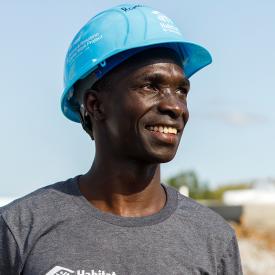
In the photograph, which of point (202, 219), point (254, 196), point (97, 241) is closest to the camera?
point (97, 241)

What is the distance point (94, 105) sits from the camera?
4555 millimetres

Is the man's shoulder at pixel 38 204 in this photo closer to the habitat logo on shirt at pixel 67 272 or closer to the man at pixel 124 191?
the man at pixel 124 191

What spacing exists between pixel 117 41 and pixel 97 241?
93cm

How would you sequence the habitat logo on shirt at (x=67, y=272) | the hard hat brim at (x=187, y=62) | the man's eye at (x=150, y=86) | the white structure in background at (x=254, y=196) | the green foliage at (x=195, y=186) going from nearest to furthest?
the habitat logo on shirt at (x=67, y=272) → the man's eye at (x=150, y=86) → the hard hat brim at (x=187, y=62) → the white structure in background at (x=254, y=196) → the green foliage at (x=195, y=186)

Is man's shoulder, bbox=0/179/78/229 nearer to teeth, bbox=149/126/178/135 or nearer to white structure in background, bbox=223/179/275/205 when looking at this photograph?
teeth, bbox=149/126/178/135

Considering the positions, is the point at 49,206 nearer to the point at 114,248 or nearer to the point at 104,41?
the point at 114,248

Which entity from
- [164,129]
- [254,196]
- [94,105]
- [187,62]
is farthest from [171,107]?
[254,196]

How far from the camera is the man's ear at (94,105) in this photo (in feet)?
14.8

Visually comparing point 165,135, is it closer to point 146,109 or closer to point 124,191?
point 146,109

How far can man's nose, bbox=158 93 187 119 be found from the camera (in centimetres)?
430

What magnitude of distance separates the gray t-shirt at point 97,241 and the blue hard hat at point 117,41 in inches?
22.7

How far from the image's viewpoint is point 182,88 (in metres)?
4.47

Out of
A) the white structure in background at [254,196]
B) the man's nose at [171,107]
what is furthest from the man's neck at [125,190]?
the white structure in background at [254,196]

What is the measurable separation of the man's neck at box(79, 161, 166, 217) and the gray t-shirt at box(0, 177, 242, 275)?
2.1 inches
